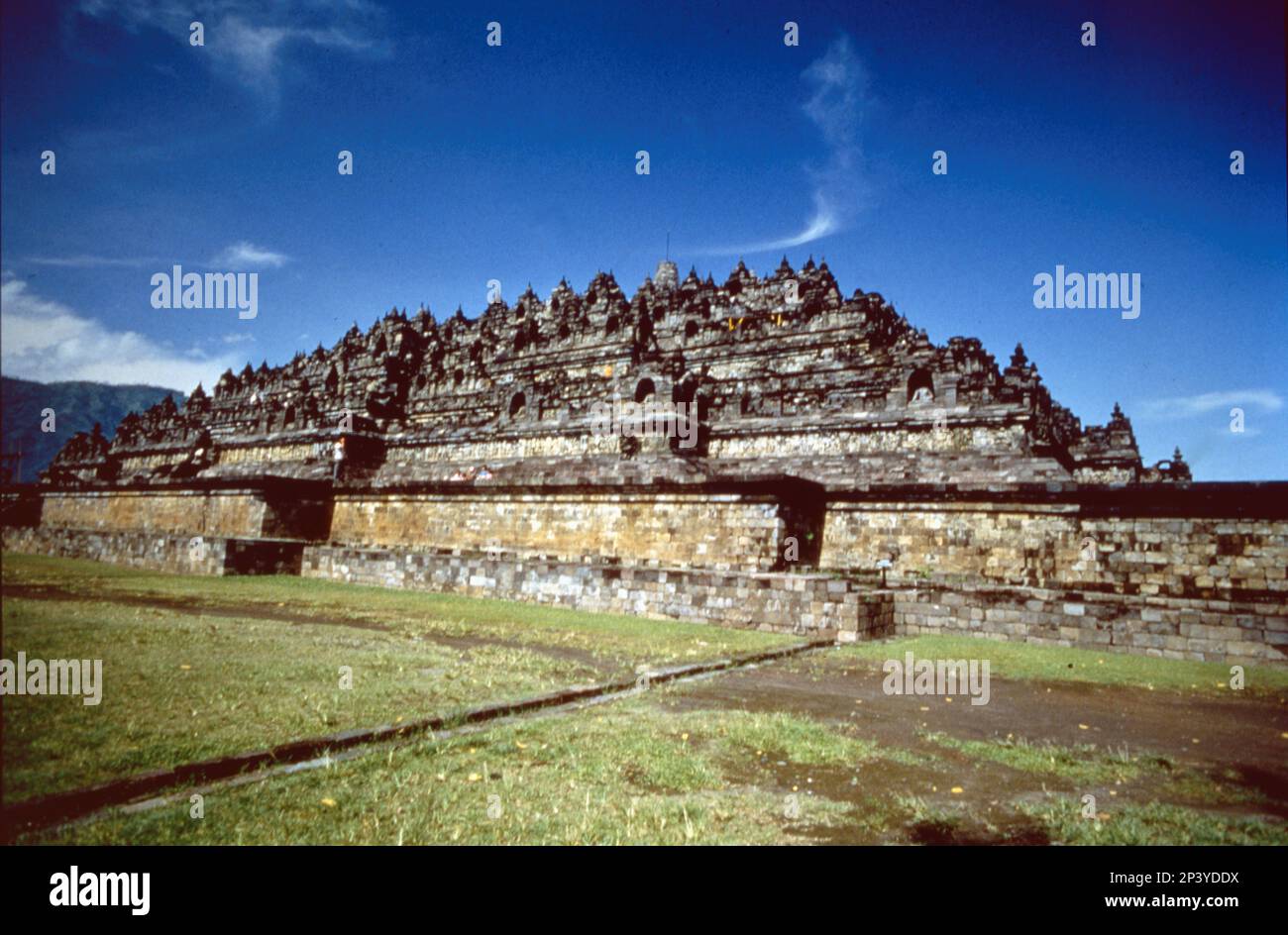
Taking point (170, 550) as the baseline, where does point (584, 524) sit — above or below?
above

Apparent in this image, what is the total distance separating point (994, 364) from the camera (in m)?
33.2

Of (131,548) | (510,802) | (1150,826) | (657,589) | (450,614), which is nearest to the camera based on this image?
(510,802)

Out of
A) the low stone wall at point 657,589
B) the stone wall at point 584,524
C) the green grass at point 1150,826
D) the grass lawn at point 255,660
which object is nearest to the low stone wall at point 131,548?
the low stone wall at point 657,589

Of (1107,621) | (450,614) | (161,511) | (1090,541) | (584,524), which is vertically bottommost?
(450,614)

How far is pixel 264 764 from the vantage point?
14.4ft

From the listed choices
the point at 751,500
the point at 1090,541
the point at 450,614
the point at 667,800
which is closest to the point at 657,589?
the point at 751,500

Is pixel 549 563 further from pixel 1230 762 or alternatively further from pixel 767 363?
pixel 767 363

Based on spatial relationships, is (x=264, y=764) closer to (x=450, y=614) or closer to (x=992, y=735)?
(x=992, y=735)

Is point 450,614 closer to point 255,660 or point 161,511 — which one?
point 255,660

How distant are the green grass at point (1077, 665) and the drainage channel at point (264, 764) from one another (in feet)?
17.1

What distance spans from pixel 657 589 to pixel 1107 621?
27.8 feet

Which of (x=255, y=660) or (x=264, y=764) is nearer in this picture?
(x=264, y=764)

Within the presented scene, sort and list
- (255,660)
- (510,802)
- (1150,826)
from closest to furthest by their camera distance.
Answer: (510,802)
(1150,826)
(255,660)
